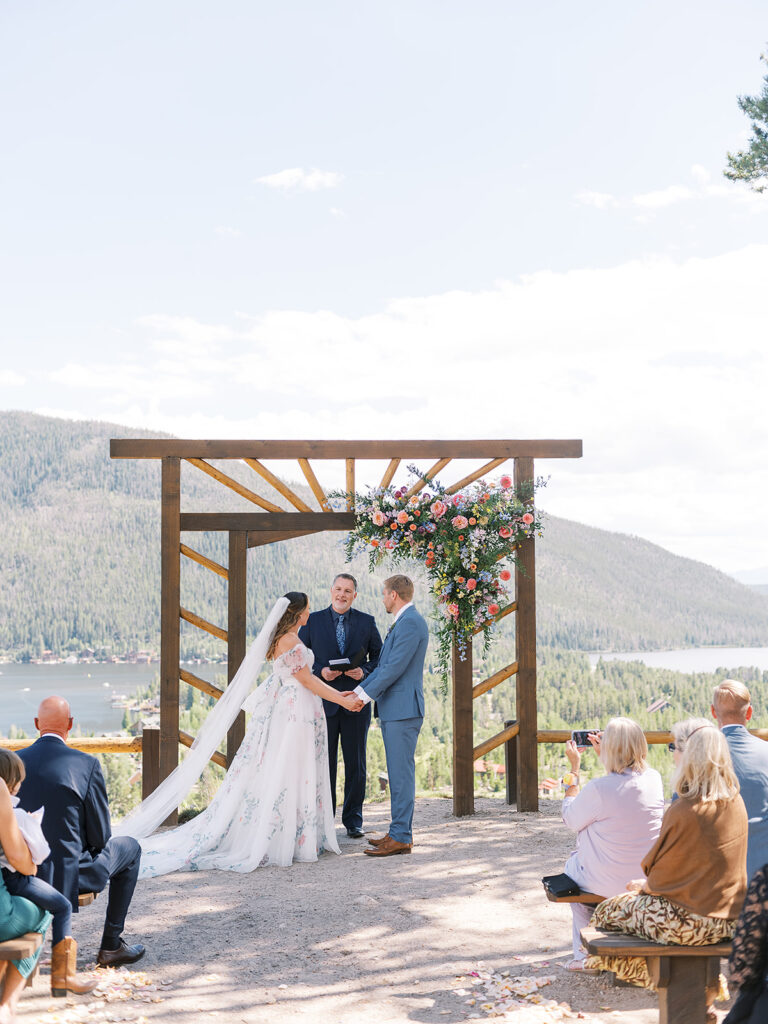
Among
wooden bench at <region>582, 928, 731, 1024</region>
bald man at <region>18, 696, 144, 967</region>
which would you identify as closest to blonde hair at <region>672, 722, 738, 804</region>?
wooden bench at <region>582, 928, 731, 1024</region>

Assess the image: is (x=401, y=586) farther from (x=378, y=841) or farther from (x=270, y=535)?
(x=270, y=535)

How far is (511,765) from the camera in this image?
7.93 m

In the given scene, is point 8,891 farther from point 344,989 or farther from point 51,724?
point 344,989

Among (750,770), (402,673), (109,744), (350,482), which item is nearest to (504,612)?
(350,482)

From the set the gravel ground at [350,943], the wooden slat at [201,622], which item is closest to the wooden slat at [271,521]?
the wooden slat at [201,622]

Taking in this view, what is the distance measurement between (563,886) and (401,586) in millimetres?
2717

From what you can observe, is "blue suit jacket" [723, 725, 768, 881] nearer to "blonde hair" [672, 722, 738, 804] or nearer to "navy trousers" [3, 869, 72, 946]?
"blonde hair" [672, 722, 738, 804]

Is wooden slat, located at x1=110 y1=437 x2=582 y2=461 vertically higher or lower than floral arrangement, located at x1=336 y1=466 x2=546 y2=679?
higher

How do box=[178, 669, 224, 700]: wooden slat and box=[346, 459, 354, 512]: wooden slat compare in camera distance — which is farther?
box=[346, 459, 354, 512]: wooden slat

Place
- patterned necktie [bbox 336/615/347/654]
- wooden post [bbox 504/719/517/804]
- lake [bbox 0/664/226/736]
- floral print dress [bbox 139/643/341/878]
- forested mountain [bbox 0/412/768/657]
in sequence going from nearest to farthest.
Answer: floral print dress [bbox 139/643/341/878] → patterned necktie [bbox 336/615/347/654] → wooden post [bbox 504/719/517/804] → lake [bbox 0/664/226/736] → forested mountain [bbox 0/412/768/657]

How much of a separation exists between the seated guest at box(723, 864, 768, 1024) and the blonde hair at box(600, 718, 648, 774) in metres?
1.07

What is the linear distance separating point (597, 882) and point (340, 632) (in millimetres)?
3548

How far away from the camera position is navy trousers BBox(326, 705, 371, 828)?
22.6 feet

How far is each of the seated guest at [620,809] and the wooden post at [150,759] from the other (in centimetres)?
450
